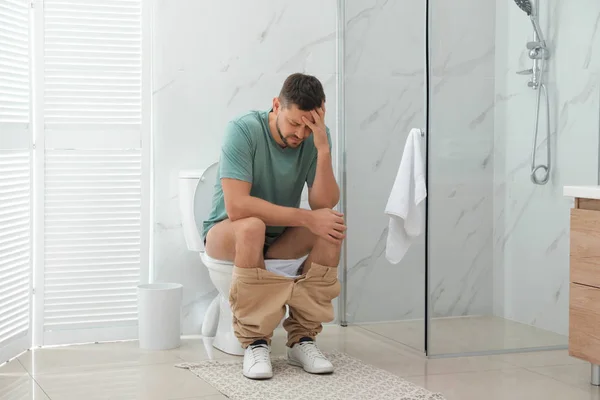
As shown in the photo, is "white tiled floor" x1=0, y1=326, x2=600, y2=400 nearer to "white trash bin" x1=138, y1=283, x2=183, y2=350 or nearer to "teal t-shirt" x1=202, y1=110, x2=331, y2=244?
"white trash bin" x1=138, y1=283, x2=183, y2=350

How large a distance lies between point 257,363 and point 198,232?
0.71 metres

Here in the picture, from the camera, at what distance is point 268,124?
9.45 feet

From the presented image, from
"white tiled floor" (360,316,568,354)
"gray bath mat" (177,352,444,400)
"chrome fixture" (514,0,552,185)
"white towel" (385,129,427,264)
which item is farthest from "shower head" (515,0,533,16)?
"gray bath mat" (177,352,444,400)

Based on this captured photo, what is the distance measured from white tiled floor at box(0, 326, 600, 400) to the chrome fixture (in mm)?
685

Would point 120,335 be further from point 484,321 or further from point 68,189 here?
point 484,321

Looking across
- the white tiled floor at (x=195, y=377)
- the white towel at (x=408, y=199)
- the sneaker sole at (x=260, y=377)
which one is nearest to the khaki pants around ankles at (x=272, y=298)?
the sneaker sole at (x=260, y=377)

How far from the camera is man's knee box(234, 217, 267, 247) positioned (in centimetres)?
270

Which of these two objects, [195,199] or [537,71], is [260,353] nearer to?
[195,199]

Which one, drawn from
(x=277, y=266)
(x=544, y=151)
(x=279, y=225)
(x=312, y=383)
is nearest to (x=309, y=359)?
(x=312, y=383)

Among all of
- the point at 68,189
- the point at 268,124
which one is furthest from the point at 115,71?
the point at 268,124

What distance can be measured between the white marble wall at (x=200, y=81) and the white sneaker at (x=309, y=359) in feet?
2.26

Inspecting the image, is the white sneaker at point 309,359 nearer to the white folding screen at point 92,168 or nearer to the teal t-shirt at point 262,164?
the teal t-shirt at point 262,164

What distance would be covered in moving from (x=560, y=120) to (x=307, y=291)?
45.3 inches

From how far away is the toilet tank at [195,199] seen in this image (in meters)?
3.18
